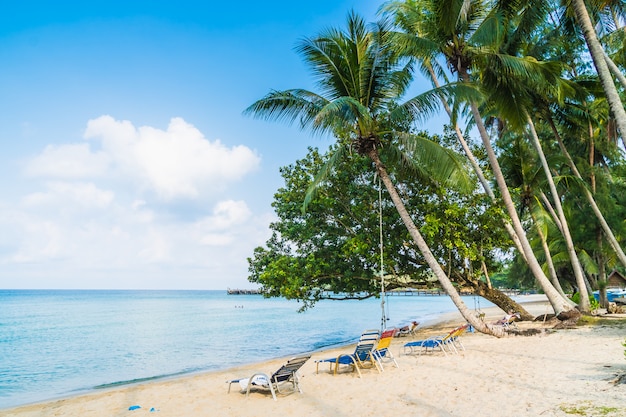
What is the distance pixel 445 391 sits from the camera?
256 inches

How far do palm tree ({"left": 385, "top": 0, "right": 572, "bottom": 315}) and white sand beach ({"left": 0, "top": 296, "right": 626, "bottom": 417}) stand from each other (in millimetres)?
2671

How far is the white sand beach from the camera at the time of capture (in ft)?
17.9

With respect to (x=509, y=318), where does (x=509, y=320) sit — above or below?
below

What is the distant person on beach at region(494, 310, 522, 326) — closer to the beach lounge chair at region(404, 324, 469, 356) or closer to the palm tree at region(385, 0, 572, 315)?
the palm tree at region(385, 0, 572, 315)

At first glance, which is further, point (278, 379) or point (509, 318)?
point (509, 318)

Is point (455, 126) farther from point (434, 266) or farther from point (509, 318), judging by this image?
point (509, 318)

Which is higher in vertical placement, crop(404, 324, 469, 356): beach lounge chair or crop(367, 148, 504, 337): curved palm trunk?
crop(367, 148, 504, 337): curved palm trunk

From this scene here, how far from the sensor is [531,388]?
614 cm

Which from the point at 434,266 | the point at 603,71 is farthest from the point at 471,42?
the point at 434,266

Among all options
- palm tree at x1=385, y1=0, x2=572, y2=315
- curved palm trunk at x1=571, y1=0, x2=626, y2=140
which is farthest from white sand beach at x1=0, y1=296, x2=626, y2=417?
curved palm trunk at x1=571, y1=0, x2=626, y2=140

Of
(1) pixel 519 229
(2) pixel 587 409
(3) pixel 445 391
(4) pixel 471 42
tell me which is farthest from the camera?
(1) pixel 519 229

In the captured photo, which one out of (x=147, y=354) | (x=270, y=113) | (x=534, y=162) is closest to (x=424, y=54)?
(x=270, y=113)

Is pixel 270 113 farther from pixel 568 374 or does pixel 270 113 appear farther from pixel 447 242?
pixel 568 374

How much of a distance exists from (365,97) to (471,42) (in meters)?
3.35
